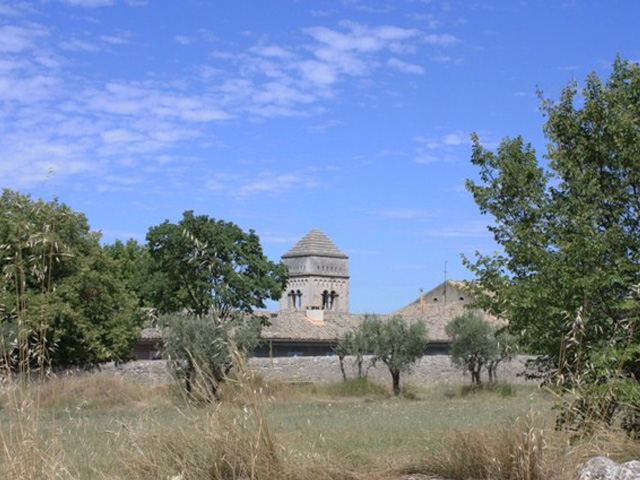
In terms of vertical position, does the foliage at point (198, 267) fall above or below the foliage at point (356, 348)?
above

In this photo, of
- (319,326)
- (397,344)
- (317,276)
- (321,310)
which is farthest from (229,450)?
(317,276)

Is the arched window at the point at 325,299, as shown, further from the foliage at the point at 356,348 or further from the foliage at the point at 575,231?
the foliage at the point at 575,231

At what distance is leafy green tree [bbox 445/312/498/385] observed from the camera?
132 feet

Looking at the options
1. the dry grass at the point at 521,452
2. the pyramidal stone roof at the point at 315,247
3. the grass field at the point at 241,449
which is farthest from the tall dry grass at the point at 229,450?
the pyramidal stone roof at the point at 315,247

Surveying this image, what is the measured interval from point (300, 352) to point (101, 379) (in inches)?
836

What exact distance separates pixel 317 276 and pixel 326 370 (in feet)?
197

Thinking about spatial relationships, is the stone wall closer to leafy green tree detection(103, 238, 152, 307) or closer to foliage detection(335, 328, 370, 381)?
foliage detection(335, 328, 370, 381)

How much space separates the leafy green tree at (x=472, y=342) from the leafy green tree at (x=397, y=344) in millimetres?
2419

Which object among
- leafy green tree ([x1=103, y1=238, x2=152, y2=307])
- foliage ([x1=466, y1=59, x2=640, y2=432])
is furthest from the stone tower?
foliage ([x1=466, y1=59, x2=640, y2=432])

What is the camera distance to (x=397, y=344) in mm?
38688

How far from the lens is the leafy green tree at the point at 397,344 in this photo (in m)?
38.6

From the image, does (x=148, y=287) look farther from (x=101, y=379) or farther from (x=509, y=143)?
(x=509, y=143)

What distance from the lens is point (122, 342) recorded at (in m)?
39.3

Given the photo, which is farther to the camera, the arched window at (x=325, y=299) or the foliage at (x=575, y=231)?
the arched window at (x=325, y=299)
